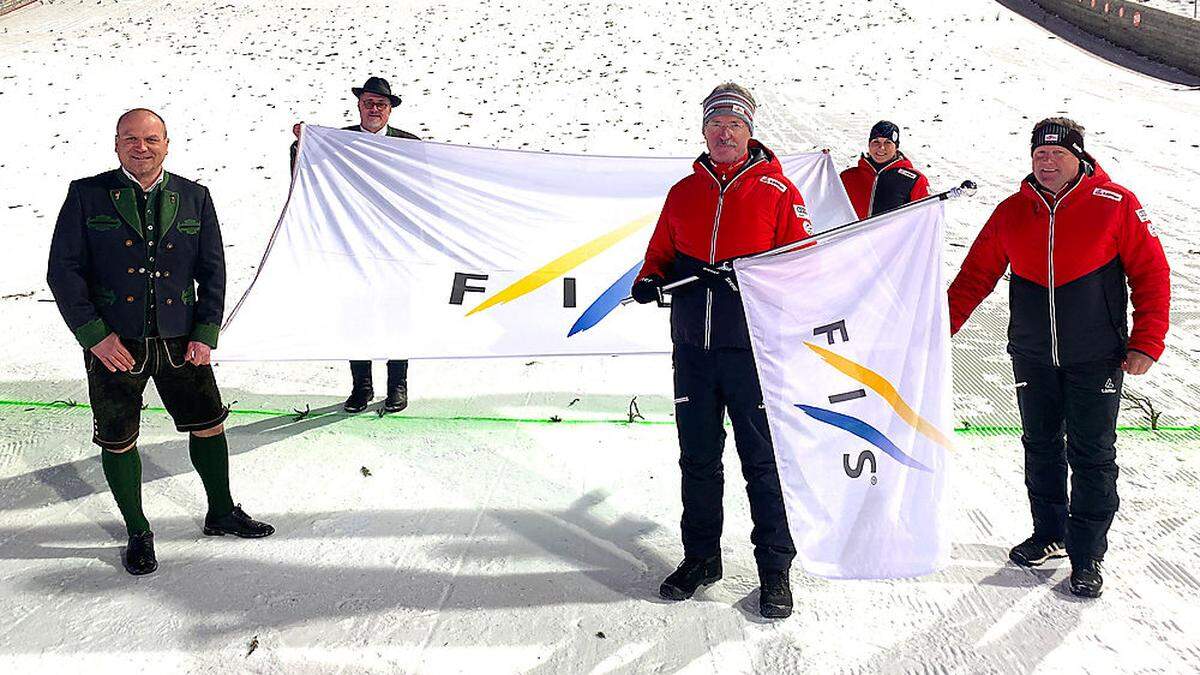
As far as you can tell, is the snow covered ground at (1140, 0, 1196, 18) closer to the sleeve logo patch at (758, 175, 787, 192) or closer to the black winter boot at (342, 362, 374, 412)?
the black winter boot at (342, 362, 374, 412)

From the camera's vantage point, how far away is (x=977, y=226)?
34.2 ft

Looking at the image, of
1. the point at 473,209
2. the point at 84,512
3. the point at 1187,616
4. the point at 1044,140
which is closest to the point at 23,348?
the point at 84,512

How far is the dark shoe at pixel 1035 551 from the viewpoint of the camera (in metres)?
4.25

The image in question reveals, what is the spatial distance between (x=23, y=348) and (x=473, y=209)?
Answer: 3.80m

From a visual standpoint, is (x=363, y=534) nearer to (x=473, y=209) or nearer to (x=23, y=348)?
(x=473, y=209)

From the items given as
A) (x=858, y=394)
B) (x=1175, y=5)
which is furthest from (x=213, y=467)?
(x=1175, y=5)

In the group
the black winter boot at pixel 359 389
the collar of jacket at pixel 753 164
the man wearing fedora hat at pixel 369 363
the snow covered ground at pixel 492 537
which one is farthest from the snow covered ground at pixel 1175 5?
the collar of jacket at pixel 753 164

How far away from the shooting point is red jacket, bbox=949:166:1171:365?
12.4ft

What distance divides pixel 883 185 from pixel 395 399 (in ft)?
11.2

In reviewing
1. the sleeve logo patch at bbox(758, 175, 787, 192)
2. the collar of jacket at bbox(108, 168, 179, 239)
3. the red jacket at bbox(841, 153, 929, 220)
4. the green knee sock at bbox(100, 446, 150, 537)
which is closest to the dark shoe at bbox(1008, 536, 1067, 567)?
the sleeve logo patch at bbox(758, 175, 787, 192)

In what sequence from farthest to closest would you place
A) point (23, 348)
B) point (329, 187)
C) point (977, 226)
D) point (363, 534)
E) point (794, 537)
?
point (977, 226) < point (23, 348) < point (329, 187) < point (363, 534) < point (794, 537)

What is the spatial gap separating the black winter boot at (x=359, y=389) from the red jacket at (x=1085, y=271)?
3.75 m

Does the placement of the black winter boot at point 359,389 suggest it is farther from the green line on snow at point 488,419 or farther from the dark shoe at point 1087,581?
the dark shoe at point 1087,581

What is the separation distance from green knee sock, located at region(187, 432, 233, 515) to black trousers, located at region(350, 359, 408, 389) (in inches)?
59.7
